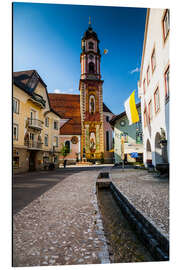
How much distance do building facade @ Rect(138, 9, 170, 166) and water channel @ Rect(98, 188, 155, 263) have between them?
7.28ft

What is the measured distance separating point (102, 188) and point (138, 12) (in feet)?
→ 17.3

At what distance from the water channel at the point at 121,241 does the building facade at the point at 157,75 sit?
7.28ft

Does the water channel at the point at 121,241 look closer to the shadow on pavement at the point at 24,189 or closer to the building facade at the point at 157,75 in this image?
the shadow on pavement at the point at 24,189

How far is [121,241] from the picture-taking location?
2236 mm

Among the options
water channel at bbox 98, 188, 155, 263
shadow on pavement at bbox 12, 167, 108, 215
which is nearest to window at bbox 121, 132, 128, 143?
shadow on pavement at bbox 12, 167, 108, 215

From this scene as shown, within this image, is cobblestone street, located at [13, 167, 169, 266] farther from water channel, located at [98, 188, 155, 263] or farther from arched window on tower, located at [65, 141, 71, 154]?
arched window on tower, located at [65, 141, 71, 154]

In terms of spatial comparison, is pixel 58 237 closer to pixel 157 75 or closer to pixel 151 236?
pixel 151 236

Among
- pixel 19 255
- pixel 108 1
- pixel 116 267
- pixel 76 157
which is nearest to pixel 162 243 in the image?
pixel 116 267

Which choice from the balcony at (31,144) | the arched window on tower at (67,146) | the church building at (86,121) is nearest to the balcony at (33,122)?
the balcony at (31,144)

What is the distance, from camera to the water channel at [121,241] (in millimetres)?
1815

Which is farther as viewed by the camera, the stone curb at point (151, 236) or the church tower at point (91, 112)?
the church tower at point (91, 112)

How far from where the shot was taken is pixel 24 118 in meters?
3.03

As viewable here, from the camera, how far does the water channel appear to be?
5.96 ft

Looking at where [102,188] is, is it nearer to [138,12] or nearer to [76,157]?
[138,12]
